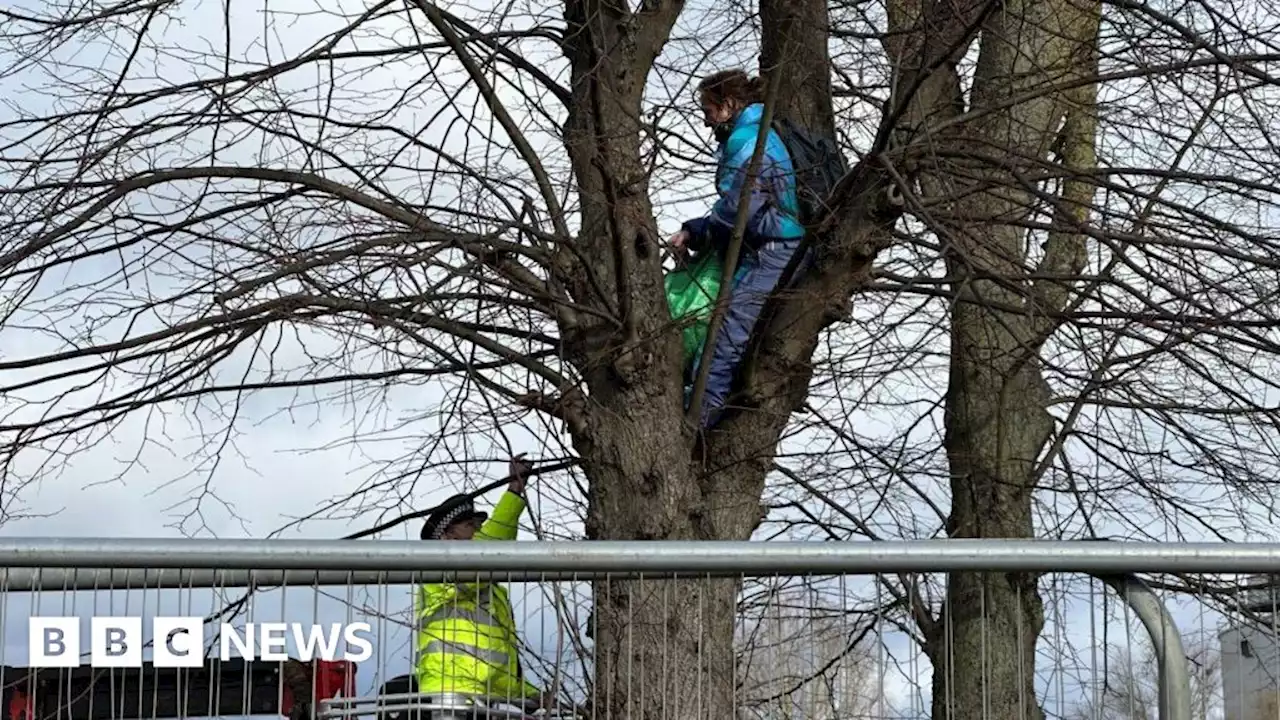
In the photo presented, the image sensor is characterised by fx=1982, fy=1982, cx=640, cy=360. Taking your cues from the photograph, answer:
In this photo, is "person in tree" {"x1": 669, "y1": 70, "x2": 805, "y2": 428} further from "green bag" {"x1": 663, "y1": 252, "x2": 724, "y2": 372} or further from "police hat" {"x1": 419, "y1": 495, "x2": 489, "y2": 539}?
"police hat" {"x1": 419, "y1": 495, "x2": 489, "y2": 539}

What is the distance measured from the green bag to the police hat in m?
1.01

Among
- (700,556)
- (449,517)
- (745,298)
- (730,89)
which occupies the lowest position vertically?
(700,556)

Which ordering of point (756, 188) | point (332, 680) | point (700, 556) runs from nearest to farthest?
point (700, 556)
point (332, 680)
point (756, 188)

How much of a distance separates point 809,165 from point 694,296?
682 millimetres

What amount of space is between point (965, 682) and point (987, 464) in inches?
114

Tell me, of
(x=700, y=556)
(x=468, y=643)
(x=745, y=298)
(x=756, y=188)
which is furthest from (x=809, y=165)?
(x=700, y=556)

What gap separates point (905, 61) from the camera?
7.63 meters

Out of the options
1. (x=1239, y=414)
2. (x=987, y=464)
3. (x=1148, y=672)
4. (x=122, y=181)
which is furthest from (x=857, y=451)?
(x=1148, y=672)

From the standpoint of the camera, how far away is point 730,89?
794cm

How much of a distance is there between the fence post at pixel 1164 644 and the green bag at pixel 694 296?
2.92 metres

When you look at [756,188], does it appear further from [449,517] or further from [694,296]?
[449,517]

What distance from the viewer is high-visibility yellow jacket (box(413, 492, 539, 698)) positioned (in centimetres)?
503

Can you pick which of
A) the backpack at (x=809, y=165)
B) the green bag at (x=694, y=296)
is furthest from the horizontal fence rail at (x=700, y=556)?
the backpack at (x=809, y=165)

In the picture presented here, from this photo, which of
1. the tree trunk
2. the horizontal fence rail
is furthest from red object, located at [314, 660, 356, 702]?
the tree trunk
